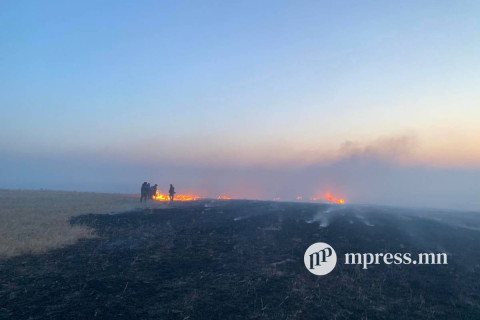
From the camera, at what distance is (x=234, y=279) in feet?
40.6

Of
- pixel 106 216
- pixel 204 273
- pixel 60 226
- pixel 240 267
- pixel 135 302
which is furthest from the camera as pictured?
pixel 106 216

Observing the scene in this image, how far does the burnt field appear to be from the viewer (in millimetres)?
9547

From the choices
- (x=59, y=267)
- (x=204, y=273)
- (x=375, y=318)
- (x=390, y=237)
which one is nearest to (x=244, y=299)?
(x=204, y=273)

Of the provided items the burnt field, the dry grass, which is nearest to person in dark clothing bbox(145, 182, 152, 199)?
the dry grass

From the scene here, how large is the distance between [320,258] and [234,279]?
533 centimetres

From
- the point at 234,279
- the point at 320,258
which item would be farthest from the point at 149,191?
the point at 234,279

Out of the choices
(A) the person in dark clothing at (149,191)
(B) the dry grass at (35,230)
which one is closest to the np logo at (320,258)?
(B) the dry grass at (35,230)

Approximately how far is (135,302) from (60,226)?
14782mm

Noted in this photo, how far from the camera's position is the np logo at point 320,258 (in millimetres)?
13875

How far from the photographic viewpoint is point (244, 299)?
10.4 metres

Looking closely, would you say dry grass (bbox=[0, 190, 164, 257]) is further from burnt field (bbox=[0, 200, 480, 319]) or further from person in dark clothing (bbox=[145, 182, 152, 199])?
person in dark clothing (bbox=[145, 182, 152, 199])

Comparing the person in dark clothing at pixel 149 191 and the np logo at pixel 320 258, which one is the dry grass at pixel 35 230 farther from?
the person in dark clothing at pixel 149 191

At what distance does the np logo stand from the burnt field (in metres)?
0.37

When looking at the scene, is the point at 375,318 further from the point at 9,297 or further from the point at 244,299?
the point at 9,297
